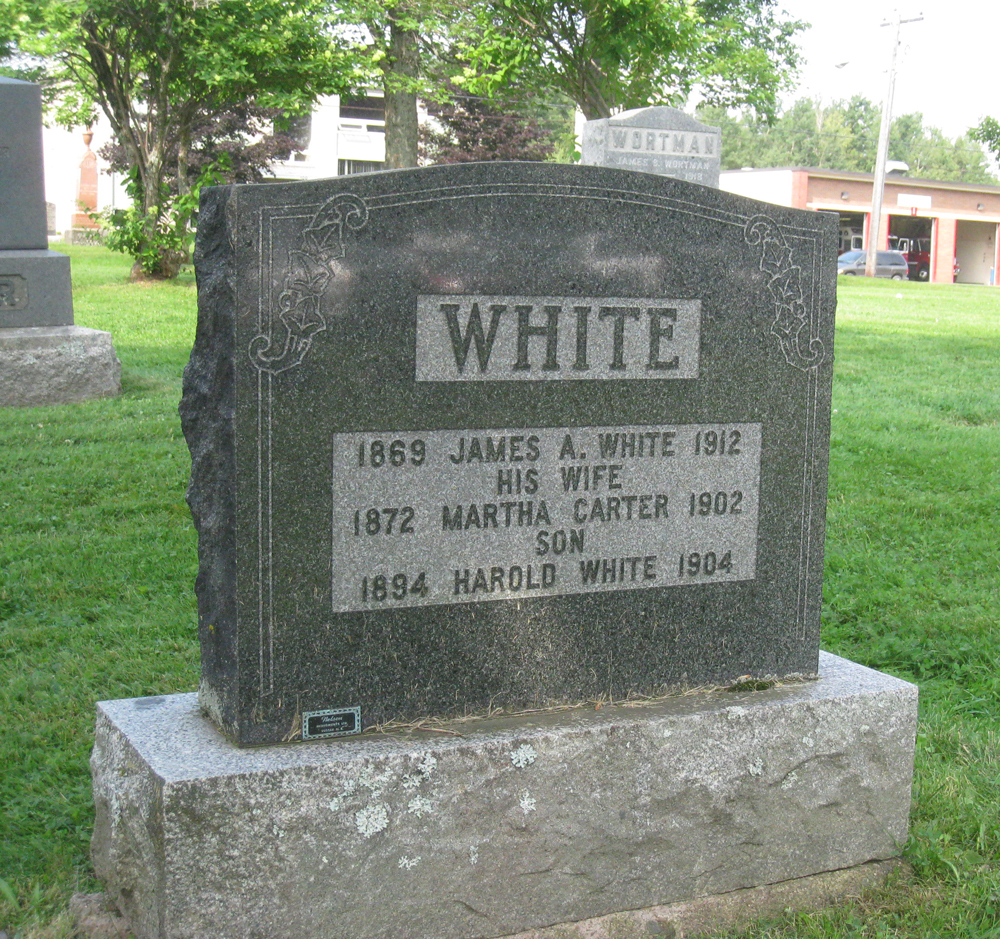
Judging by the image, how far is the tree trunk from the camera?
19.3 m

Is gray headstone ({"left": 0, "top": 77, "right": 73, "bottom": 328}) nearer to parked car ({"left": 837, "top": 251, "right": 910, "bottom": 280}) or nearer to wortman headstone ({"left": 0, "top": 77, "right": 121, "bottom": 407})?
wortman headstone ({"left": 0, "top": 77, "right": 121, "bottom": 407})

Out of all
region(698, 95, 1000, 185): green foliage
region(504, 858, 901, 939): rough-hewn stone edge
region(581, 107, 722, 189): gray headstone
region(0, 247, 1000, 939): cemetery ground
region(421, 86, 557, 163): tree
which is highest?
region(698, 95, 1000, 185): green foliage

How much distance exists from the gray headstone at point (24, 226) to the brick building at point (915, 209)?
38.8 meters

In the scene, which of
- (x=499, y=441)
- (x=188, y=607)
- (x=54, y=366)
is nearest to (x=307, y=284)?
(x=499, y=441)

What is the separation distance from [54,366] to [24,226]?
118cm

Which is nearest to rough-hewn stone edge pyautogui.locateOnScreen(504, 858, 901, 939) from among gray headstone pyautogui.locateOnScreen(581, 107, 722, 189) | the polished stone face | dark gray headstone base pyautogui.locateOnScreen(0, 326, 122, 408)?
the polished stone face

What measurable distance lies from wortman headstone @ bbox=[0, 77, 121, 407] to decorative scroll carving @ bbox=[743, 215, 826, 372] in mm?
7119

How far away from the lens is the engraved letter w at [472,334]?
2.67 metres

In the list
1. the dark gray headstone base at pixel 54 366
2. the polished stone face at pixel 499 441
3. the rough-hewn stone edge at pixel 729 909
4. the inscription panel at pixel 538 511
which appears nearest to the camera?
the polished stone face at pixel 499 441

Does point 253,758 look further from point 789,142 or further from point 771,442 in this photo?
point 789,142

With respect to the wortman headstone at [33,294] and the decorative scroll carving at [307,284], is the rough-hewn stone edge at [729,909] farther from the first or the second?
the wortman headstone at [33,294]

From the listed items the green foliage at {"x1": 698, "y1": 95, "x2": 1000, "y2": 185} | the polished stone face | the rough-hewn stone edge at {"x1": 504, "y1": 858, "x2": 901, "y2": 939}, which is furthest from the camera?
the green foliage at {"x1": 698, "y1": 95, "x2": 1000, "y2": 185}

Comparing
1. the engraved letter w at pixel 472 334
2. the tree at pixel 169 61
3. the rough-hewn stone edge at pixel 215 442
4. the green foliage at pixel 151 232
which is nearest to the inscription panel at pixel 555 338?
the engraved letter w at pixel 472 334

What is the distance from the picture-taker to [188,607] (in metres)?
4.77
